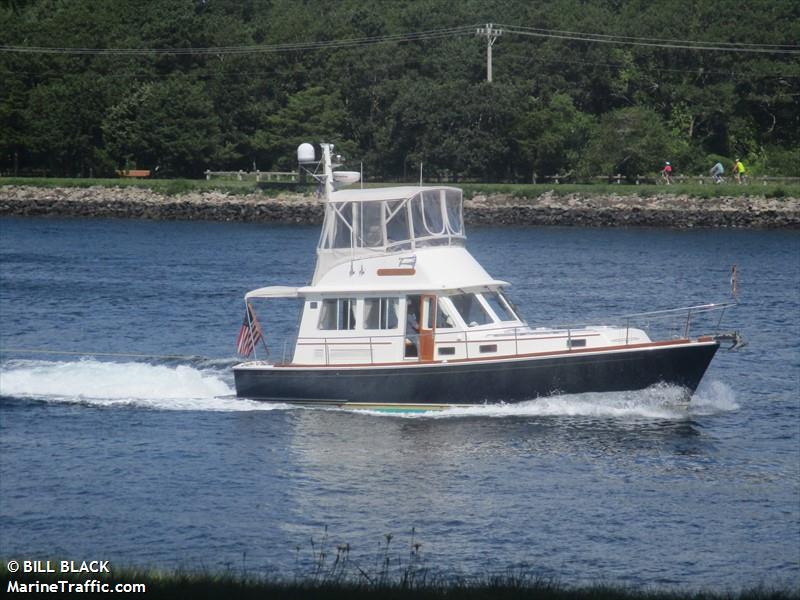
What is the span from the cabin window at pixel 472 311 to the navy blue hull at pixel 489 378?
1.24m

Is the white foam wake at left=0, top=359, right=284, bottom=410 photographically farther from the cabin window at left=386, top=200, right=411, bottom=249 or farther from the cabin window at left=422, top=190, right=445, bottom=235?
the cabin window at left=422, top=190, right=445, bottom=235

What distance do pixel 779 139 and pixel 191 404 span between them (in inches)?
2856

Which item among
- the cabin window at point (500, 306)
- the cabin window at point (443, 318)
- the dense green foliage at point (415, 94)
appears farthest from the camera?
the dense green foliage at point (415, 94)

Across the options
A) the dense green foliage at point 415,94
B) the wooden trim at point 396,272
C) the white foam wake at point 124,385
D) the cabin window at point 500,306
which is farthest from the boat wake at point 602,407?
the dense green foliage at point 415,94

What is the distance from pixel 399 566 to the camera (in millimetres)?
18875

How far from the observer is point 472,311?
2834cm

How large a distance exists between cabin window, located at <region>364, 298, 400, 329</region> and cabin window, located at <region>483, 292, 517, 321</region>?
218 cm

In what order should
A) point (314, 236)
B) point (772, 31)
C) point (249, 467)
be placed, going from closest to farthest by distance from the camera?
point (249, 467) → point (314, 236) → point (772, 31)

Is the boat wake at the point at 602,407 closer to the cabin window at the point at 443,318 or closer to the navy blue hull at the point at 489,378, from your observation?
the navy blue hull at the point at 489,378

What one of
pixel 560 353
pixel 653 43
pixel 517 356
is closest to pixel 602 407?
pixel 560 353

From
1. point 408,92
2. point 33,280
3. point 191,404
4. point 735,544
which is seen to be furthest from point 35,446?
point 408,92

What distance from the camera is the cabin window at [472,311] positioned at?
28062 millimetres

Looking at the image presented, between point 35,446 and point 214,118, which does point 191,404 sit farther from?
point 214,118

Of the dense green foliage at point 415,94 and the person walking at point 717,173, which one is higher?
the dense green foliage at point 415,94
